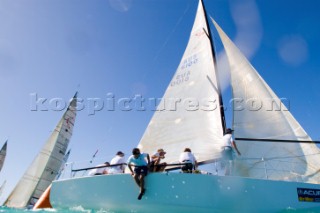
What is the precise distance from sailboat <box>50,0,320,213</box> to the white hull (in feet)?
0.08

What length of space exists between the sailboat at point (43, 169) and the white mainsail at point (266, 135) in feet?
56.4

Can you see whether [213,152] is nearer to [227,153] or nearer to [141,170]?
[227,153]

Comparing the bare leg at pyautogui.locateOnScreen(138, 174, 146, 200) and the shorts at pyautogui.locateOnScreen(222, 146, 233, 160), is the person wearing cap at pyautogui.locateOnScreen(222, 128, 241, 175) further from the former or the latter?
the bare leg at pyautogui.locateOnScreen(138, 174, 146, 200)

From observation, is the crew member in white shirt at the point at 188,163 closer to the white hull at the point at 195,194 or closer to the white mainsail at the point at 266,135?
the white hull at the point at 195,194

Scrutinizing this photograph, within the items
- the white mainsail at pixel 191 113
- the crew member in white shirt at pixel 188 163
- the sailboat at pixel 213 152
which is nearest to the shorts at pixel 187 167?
the crew member in white shirt at pixel 188 163

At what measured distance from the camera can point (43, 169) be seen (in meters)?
21.3

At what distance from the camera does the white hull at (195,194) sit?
252 inches

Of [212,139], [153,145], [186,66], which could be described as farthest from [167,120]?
[186,66]

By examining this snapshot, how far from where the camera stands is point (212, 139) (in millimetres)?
9125

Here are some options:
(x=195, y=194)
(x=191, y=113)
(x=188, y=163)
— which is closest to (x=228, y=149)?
(x=188, y=163)

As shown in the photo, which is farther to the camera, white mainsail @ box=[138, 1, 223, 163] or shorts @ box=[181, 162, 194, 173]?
white mainsail @ box=[138, 1, 223, 163]

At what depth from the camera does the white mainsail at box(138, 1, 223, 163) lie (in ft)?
30.6

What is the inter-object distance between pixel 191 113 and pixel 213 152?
2.11m

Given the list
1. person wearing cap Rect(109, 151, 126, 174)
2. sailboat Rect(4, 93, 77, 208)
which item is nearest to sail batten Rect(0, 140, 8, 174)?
sailboat Rect(4, 93, 77, 208)
